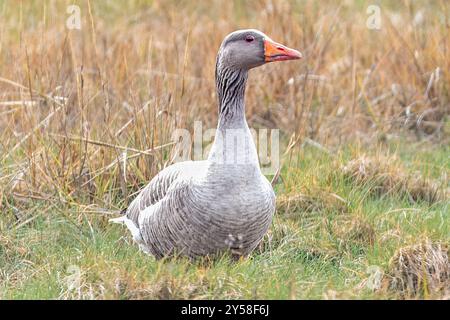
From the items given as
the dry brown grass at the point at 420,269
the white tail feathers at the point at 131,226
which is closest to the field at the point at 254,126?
the dry brown grass at the point at 420,269

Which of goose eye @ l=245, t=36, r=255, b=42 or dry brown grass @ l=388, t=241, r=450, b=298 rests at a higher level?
goose eye @ l=245, t=36, r=255, b=42

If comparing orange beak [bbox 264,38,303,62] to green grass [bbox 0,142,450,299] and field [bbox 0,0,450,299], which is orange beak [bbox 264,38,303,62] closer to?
field [bbox 0,0,450,299]

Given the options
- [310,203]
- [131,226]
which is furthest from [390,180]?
[131,226]

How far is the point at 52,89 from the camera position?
24.9 ft

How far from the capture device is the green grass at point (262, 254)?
16.7 feet

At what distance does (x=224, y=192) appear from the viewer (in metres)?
5.36

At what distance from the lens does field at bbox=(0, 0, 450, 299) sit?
5383 mm

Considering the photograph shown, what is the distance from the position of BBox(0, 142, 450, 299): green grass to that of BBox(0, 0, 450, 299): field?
0.01m

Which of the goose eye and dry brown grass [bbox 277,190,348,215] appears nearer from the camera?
the goose eye

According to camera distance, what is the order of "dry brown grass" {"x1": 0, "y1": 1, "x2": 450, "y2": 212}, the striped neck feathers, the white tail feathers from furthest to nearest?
"dry brown grass" {"x1": 0, "y1": 1, "x2": 450, "y2": 212} → the white tail feathers → the striped neck feathers

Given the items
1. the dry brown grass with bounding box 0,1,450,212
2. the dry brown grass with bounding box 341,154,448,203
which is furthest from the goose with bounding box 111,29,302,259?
the dry brown grass with bounding box 341,154,448,203

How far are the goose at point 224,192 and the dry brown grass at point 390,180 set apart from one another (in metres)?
1.69

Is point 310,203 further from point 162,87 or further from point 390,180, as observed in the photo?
point 162,87
